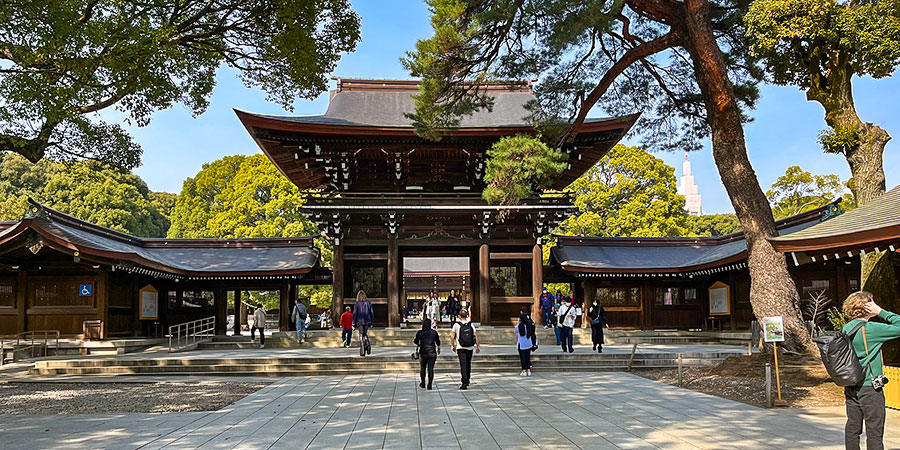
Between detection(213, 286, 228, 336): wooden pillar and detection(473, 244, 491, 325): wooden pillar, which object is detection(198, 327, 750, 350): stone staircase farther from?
detection(213, 286, 228, 336): wooden pillar

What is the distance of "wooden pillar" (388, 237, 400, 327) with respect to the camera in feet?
68.4

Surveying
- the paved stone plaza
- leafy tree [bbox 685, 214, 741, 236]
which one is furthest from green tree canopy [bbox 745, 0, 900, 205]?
leafy tree [bbox 685, 214, 741, 236]

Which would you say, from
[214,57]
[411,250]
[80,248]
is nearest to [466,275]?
[411,250]

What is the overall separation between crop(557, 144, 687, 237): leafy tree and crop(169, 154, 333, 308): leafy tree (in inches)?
583

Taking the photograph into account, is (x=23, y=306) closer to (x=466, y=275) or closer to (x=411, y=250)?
(x=411, y=250)

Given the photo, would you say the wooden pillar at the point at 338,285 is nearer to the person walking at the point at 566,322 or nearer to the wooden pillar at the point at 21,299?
the person walking at the point at 566,322

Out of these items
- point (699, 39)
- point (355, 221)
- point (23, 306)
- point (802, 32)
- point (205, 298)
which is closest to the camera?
point (802, 32)

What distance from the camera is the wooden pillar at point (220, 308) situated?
77.5 feet

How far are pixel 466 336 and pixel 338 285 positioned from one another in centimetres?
1027

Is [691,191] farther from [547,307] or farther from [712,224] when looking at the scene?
[547,307]

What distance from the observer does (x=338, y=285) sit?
68.2 feet

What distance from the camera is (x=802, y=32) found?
1129 cm

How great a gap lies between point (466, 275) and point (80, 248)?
17719 millimetres

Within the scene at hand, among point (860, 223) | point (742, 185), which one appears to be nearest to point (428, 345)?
point (742, 185)
